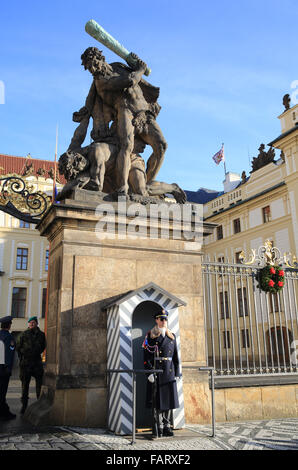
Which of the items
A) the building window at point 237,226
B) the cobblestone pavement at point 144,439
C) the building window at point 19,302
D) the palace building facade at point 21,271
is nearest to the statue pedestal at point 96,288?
the cobblestone pavement at point 144,439

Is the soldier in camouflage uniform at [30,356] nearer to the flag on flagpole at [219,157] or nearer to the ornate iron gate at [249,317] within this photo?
the ornate iron gate at [249,317]

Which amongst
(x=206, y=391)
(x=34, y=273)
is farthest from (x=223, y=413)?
(x=34, y=273)

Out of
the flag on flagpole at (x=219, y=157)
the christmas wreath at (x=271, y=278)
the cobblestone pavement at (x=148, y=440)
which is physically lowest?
the cobblestone pavement at (x=148, y=440)

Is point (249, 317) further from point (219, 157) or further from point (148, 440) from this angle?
point (219, 157)

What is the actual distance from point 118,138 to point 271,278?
430 cm

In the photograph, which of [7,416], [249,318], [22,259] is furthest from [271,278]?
[22,259]

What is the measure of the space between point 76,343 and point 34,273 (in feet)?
112

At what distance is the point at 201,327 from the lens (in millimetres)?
7805

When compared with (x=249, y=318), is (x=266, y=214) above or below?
above

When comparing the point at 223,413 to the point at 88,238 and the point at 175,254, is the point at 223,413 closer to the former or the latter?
the point at 175,254

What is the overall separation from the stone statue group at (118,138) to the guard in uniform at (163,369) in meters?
2.75

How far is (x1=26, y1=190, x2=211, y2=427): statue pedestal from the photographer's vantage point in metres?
6.59

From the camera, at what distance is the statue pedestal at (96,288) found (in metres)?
6.59

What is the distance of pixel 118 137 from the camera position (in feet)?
27.3
